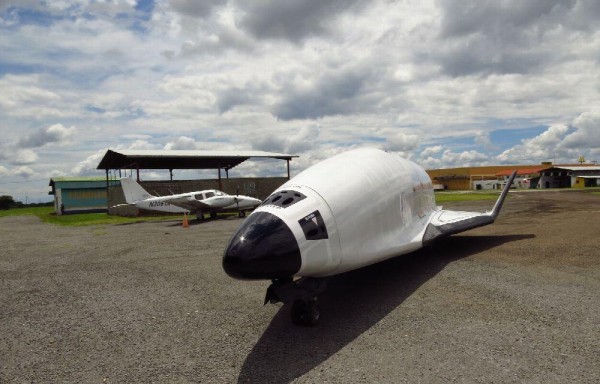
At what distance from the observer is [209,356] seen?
6.02 meters

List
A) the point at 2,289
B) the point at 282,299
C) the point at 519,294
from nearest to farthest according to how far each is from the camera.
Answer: the point at 282,299 → the point at 519,294 → the point at 2,289

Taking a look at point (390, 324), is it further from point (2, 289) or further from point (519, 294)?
point (2, 289)

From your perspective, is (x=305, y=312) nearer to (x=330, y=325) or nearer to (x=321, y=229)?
(x=330, y=325)

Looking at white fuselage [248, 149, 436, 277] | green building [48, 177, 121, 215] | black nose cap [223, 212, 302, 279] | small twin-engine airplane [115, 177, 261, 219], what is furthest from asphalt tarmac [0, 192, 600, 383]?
green building [48, 177, 121, 215]

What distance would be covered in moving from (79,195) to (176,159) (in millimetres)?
31860

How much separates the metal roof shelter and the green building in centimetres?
2067

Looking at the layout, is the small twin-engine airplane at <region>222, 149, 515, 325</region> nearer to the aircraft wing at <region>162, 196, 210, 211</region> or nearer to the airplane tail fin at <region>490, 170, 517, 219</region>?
the airplane tail fin at <region>490, 170, 517, 219</region>

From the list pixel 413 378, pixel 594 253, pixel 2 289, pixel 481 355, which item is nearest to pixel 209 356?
pixel 413 378

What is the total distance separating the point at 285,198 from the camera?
7184 mm

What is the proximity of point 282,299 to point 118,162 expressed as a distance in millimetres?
43056

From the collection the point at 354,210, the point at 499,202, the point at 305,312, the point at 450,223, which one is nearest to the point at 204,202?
the point at 499,202

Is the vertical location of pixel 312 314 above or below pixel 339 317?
above

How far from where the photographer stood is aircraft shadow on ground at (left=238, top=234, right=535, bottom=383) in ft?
18.5

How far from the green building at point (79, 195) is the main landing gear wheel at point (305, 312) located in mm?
63107
